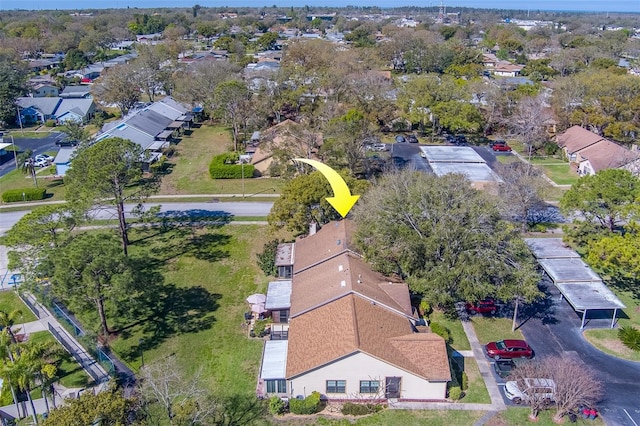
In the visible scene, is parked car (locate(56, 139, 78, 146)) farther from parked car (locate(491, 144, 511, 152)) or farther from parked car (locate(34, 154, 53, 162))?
parked car (locate(491, 144, 511, 152))

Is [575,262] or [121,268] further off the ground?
[121,268]

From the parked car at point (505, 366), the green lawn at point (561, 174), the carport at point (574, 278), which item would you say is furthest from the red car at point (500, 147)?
the parked car at point (505, 366)

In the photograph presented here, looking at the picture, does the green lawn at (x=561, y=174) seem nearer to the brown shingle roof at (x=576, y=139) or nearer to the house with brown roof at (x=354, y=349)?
the brown shingle roof at (x=576, y=139)

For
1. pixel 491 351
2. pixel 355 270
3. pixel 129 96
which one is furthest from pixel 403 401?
pixel 129 96

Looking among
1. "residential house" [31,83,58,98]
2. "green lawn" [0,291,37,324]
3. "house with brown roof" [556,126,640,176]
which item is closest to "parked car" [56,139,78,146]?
"residential house" [31,83,58,98]

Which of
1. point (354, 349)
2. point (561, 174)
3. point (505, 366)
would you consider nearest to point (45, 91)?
point (561, 174)

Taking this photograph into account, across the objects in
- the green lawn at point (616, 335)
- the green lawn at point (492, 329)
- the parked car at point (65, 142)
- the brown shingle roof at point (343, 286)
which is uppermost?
the parked car at point (65, 142)

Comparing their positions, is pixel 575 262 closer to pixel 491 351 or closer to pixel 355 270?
pixel 491 351

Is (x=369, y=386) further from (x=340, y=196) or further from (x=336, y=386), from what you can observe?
(x=340, y=196)
